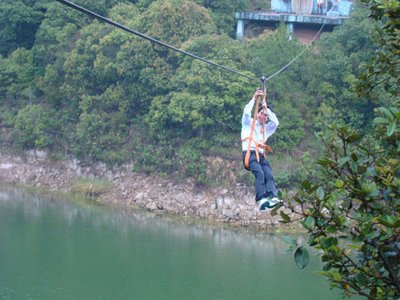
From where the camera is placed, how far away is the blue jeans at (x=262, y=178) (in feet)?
13.6

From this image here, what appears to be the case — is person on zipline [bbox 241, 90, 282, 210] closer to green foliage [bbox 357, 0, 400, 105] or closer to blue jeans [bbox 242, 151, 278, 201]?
blue jeans [bbox 242, 151, 278, 201]

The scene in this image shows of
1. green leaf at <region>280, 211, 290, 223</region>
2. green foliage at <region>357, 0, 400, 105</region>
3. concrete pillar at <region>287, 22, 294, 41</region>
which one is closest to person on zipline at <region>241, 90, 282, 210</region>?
green foliage at <region>357, 0, 400, 105</region>

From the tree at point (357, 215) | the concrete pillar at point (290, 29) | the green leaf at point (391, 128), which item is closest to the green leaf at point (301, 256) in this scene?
the tree at point (357, 215)

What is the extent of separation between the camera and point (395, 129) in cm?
184

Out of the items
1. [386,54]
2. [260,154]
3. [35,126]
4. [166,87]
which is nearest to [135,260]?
[166,87]

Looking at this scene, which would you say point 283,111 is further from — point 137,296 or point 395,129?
point 395,129

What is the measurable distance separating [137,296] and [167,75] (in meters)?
5.77

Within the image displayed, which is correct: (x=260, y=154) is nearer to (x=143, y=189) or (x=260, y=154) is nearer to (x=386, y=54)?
(x=386, y=54)

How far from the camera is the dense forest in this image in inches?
A: 481

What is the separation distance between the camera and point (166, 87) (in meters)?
12.8

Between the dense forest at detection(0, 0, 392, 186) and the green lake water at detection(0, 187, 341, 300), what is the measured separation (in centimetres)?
171

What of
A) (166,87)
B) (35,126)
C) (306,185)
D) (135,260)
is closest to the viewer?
(306,185)

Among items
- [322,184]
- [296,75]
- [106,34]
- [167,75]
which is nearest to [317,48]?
[296,75]

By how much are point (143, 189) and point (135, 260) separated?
350 centimetres
